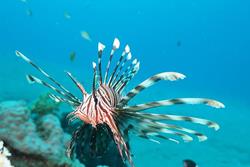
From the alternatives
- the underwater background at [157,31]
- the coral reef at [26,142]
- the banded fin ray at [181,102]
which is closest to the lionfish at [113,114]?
the banded fin ray at [181,102]

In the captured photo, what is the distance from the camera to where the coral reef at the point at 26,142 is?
3.20 metres

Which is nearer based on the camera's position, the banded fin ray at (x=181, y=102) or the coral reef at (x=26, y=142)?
the banded fin ray at (x=181, y=102)

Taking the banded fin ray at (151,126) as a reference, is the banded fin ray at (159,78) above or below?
above

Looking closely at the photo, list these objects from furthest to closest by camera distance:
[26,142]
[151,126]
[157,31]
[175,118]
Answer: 1. [157,31]
2. [26,142]
3. [151,126]
4. [175,118]

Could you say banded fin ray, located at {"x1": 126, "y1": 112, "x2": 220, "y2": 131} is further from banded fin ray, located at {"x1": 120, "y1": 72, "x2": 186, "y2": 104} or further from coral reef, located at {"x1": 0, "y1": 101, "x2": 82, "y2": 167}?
coral reef, located at {"x1": 0, "y1": 101, "x2": 82, "y2": 167}

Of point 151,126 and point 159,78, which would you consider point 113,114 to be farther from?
point 159,78

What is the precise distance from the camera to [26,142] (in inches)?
126

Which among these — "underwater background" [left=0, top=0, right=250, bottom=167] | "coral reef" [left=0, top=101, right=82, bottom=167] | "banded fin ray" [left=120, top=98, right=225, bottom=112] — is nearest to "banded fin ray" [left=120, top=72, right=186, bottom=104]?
"banded fin ray" [left=120, top=98, right=225, bottom=112]

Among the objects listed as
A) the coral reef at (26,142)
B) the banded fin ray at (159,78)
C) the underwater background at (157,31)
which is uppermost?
the underwater background at (157,31)

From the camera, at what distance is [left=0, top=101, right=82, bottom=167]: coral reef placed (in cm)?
320

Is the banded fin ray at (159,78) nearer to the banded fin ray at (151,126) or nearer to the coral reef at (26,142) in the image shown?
the banded fin ray at (151,126)

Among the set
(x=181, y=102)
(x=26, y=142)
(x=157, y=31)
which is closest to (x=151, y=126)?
(x=181, y=102)

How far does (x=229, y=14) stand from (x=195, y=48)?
69.2 feet

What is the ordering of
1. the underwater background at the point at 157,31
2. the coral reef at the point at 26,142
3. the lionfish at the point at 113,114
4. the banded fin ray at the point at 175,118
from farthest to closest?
the underwater background at the point at 157,31 → the coral reef at the point at 26,142 → the lionfish at the point at 113,114 → the banded fin ray at the point at 175,118
